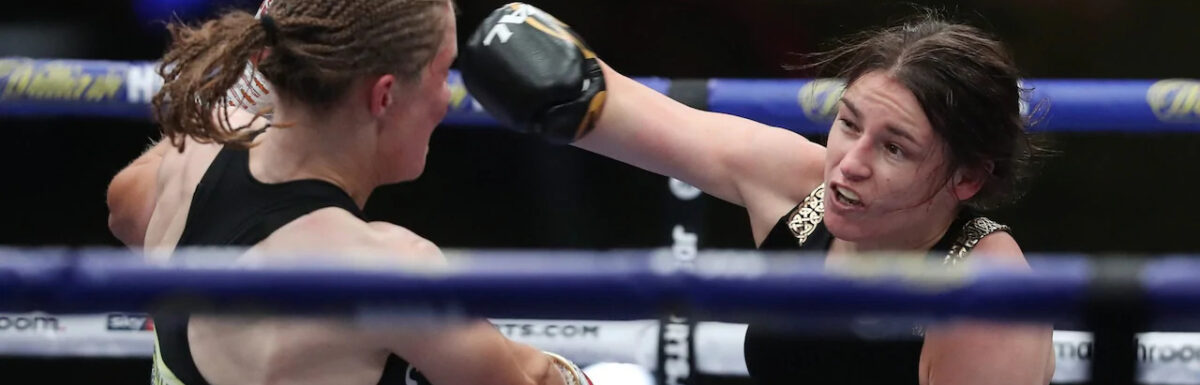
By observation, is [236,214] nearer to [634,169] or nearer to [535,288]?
[535,288]

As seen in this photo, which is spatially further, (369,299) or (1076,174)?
(1076,174)

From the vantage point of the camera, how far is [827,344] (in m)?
1.62

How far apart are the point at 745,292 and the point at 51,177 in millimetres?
2435

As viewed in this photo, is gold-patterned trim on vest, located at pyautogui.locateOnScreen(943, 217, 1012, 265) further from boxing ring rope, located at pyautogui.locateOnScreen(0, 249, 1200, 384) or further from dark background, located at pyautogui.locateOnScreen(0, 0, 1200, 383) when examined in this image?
dark background, located at pyautogui.locateOnScreen(0, 0, 1200, 383)

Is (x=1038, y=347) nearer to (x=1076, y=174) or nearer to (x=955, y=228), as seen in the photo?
(x=955, y=228)

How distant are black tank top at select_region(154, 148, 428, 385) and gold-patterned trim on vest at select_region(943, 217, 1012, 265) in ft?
2.08

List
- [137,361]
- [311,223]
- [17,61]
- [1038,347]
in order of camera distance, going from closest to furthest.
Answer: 1. [311,223]
2. [1038,347]
3. [17,61]
4. [137,361]

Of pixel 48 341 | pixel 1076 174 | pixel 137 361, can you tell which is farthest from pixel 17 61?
pixel 1076 174

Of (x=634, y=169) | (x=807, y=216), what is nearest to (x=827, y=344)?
(x=807, y=216)

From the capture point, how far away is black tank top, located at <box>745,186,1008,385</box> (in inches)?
61.4

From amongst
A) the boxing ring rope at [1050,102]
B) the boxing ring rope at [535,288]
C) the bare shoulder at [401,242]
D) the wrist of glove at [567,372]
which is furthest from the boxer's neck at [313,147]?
the boxing ring rope at [1050,102]

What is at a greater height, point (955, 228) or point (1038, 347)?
point (955, 228)

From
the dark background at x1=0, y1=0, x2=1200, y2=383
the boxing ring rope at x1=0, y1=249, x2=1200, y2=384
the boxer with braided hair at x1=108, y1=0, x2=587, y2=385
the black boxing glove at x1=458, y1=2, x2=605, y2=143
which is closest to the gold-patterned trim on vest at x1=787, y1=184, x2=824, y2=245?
the black boxing glove at x1=458, y1=2, x2=605, y2=143

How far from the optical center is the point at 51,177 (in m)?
2.96
